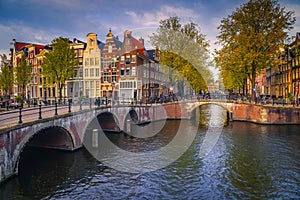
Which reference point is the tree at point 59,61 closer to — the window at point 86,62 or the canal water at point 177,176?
the window at point 86,62

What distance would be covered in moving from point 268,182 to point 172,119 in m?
27.7

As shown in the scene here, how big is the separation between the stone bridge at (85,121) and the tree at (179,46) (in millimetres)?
6300

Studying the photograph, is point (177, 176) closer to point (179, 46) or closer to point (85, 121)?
point (85, 121)

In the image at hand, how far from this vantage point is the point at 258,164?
17391mm

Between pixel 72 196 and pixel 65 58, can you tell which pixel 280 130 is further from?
pixel 65 58

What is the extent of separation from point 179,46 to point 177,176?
100 feet

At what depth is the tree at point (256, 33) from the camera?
3478cm

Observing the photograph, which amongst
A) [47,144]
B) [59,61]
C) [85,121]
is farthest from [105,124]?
[59,61]

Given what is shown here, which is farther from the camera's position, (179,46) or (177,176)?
(179,46)

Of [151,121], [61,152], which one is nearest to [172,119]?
[151,121]

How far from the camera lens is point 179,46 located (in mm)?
42250

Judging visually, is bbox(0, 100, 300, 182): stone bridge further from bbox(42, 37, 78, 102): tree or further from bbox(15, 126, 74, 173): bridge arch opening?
bbox(42, 37, 78, 102): tree

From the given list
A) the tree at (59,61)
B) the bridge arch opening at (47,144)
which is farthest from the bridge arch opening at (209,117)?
the tree at (59,61)

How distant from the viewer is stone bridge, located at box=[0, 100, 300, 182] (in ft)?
44.5
